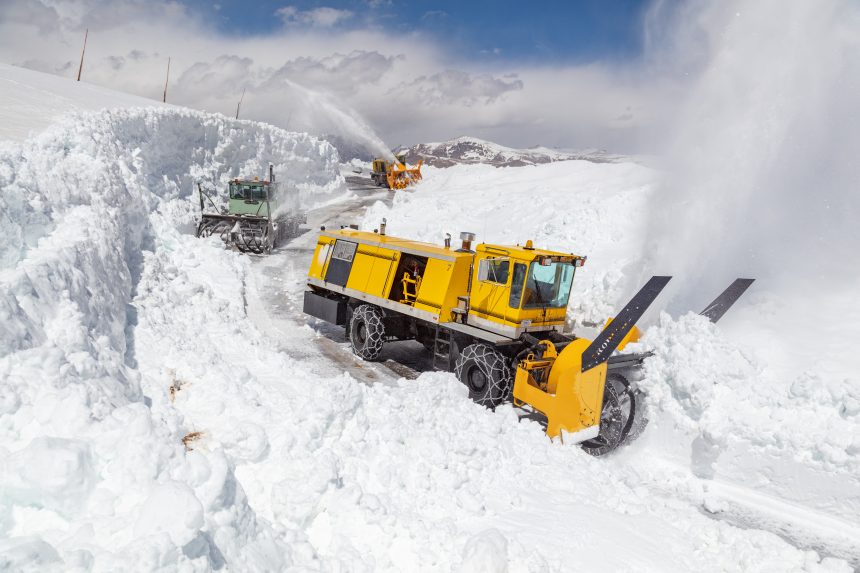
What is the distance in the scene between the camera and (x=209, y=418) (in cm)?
561

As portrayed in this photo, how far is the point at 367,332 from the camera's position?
35.5 feet

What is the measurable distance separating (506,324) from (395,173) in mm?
29859

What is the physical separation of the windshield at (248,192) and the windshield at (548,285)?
14051mm

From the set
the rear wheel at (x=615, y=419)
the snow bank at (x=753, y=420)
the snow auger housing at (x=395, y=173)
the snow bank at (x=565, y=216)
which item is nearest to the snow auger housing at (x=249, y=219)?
the snow bank at (x=565, y=216)

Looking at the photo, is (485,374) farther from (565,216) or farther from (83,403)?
(565,216)

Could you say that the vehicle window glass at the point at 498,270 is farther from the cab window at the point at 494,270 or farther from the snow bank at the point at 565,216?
the snow bank at the point at 565,216

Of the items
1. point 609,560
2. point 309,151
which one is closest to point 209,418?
point 609,560

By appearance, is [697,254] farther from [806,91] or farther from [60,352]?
[60,352]

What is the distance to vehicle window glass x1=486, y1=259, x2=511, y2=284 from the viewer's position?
8.77 m

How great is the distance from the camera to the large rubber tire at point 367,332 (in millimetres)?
10758

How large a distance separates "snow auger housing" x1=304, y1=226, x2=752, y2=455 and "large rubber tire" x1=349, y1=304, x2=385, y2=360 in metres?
0.02

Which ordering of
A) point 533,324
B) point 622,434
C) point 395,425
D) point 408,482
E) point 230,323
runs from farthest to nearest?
1. point 230,323
2. point 533,324
3. point 622,434
4. point 395,425
5. point 408,482

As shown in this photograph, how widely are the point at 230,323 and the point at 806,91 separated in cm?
1121

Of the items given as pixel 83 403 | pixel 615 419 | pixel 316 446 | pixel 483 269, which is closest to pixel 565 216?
pixel 483 269
